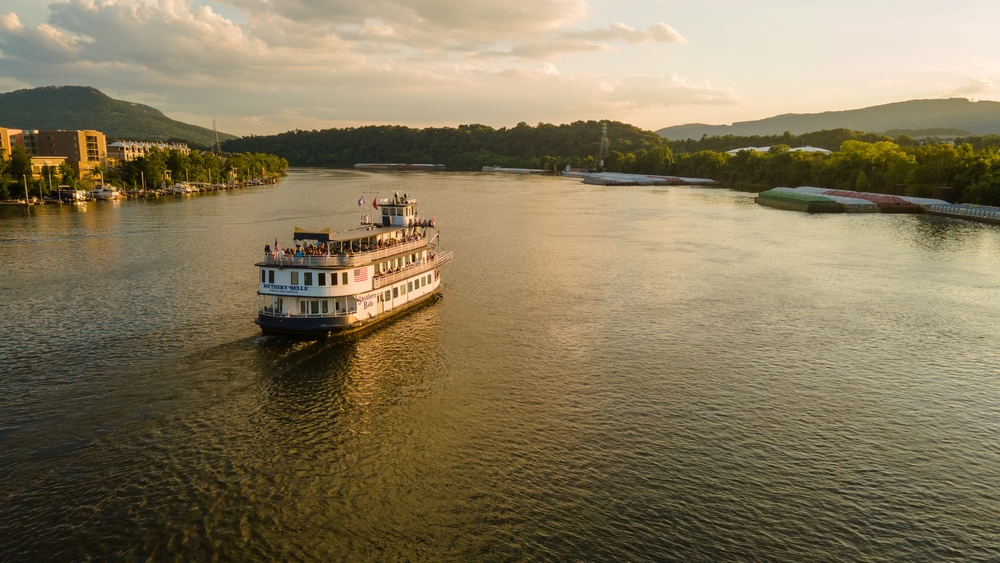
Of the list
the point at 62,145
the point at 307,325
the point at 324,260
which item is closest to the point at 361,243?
the point at 324,260

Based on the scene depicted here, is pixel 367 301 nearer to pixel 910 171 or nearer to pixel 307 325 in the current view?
pixel 307 325

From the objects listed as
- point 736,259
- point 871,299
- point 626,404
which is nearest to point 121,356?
point 626,404

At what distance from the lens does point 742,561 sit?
22703mm

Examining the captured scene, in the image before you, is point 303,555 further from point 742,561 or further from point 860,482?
point 860,482

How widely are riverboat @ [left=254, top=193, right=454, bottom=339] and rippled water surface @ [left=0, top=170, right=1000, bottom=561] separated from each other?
5.66ft

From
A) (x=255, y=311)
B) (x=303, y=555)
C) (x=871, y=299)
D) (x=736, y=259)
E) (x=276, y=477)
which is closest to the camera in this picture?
(x=303, y=555)

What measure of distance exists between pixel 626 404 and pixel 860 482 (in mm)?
11559

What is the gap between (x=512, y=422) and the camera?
3241 cm

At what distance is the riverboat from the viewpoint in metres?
42.8

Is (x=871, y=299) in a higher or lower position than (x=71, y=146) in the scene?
lower

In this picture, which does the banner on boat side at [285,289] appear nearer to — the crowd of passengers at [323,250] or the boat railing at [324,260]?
the boat railing at [324,260]

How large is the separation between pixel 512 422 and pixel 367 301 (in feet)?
60.0

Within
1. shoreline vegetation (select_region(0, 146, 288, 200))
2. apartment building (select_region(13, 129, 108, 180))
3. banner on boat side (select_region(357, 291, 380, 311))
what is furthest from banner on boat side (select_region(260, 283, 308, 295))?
apartment building (select_region(13, 129, 108, 180))

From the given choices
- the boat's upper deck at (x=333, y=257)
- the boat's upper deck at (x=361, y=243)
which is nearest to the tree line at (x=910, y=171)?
the boat's upper deck at (x=361, y=243)
